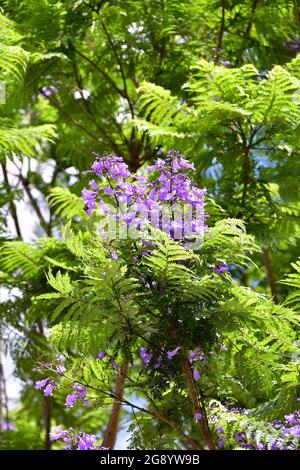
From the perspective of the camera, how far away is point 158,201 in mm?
3830

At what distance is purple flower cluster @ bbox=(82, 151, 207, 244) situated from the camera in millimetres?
3701

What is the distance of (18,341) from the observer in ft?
20.5

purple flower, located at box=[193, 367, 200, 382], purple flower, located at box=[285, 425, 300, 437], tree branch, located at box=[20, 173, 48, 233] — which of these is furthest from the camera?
tree branch, located at box=[20, 173, 48, 233]

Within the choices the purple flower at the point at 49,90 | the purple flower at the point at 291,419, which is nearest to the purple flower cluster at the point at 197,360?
the purple flower at the point at 291,419

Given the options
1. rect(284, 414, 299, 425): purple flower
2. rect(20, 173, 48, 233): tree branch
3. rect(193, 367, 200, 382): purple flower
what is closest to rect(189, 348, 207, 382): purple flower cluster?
rect(193, 367, 200, 382): purple flower

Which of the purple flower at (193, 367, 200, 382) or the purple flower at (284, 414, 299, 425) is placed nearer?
the purple flower at (284, 414, 299, 425)

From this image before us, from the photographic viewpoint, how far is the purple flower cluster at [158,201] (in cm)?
370

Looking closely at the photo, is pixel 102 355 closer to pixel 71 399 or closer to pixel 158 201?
pixel 71 399

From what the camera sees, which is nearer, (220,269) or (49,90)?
(220,269)

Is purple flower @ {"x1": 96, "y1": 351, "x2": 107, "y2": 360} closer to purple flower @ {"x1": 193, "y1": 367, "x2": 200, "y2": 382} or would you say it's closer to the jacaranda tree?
the jacaranda tree

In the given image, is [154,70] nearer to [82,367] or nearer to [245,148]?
[245,148]

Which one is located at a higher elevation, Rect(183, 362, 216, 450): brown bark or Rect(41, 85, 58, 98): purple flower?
Rect(41, 85, 58, 98): purple flower

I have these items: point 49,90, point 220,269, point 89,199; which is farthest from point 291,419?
point 49,90

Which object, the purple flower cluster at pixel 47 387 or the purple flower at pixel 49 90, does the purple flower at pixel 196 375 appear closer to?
the purple flower cluster at pixel 47 387
